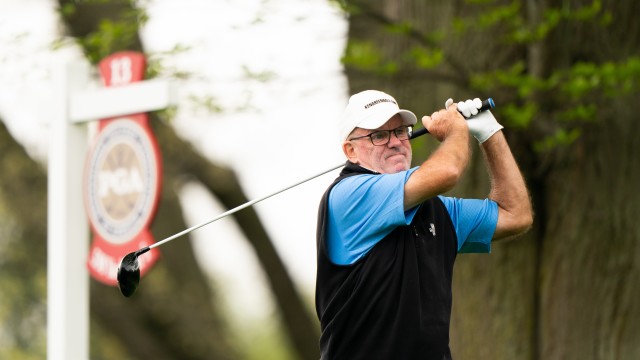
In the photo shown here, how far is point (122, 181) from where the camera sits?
7.12 metres

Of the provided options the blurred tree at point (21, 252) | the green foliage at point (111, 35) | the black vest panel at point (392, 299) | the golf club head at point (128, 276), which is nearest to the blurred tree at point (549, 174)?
the green foliage at point (111, 35)

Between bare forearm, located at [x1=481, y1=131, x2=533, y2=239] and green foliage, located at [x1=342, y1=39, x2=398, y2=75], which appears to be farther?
green foliage, located at [x1=342, y1=39, x2=398, y2=75]

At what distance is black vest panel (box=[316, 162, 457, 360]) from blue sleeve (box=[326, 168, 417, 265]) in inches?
1.4

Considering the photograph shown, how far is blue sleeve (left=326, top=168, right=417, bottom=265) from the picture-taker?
13.8ft

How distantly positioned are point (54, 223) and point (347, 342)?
352 cm

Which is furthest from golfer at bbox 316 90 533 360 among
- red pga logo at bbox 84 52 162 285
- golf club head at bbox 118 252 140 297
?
red pga logo at bbox 84 52 162 285

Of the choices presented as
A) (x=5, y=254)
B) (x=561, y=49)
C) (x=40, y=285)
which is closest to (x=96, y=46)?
(x=561, y=49)

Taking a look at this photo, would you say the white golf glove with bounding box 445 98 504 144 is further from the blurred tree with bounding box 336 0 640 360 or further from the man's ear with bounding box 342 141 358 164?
the blurred tree with bounding box 336 0 640 360

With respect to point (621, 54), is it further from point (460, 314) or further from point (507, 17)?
point (460, 314)

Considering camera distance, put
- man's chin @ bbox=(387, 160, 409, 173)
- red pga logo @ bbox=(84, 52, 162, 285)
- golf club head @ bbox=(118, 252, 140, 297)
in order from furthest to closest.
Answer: red pga logo @ bbox=(84, 52, 162, 285), golf club head @ bbox=(118, 252, 140, 297), man's chin @ bbox=(387, 160, 409, 173)

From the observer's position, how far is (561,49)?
7438 mm

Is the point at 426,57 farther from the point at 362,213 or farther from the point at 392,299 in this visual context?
the point at 392,299

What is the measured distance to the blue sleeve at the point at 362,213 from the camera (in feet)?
13.8

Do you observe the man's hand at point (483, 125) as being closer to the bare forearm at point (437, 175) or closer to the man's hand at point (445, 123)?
the man's hand at point (445, 123)
